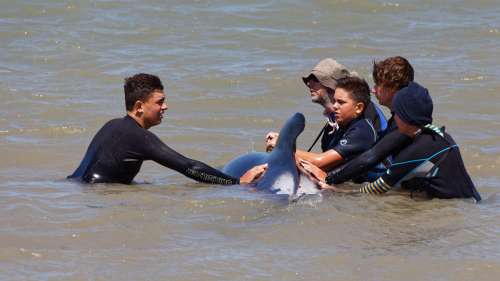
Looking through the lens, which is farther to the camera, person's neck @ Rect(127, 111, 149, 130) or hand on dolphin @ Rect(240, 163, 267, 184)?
person's neck @ Rect(127, 111, 149, 130)

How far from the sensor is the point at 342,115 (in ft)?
27.7

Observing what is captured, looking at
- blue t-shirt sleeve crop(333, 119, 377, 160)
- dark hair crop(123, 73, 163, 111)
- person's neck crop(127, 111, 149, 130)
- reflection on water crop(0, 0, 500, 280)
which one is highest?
dark hair crop(123, 73, 163, 111)

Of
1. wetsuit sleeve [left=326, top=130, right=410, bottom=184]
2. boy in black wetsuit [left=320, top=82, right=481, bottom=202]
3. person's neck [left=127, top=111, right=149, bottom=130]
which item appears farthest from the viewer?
person's neck [left=127, top=111, right=149, bottom=130]

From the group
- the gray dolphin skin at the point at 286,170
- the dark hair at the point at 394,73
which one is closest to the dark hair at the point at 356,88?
the dark hair at the point at 394,73

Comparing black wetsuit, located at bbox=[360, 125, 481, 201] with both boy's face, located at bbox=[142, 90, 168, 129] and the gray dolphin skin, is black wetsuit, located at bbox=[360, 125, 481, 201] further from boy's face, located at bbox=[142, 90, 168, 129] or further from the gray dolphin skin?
boy's face, located at bbox=[142, 90, 168, 129]

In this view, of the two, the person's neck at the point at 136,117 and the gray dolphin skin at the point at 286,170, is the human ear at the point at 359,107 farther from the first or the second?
the person's neck at the point at 136,117

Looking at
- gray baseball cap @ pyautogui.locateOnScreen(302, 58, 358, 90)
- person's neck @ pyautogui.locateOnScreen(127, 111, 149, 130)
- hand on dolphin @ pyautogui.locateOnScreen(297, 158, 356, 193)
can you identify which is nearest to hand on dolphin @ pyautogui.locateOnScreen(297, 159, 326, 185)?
hand on dolphin @ pyautogui.locateOnScreen(297, 158, 356, 193)

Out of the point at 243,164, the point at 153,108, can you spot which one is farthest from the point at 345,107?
the point at 153,108

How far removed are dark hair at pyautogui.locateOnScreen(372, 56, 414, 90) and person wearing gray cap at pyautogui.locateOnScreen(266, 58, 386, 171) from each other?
0.36 meters

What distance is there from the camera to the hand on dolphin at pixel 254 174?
27.2 feet

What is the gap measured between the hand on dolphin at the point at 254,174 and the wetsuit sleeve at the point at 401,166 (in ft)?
3.19

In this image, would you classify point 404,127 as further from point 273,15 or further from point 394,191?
point 273,15

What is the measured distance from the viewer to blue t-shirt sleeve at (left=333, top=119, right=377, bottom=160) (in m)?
8.38

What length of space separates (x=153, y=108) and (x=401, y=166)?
84.2 inches
